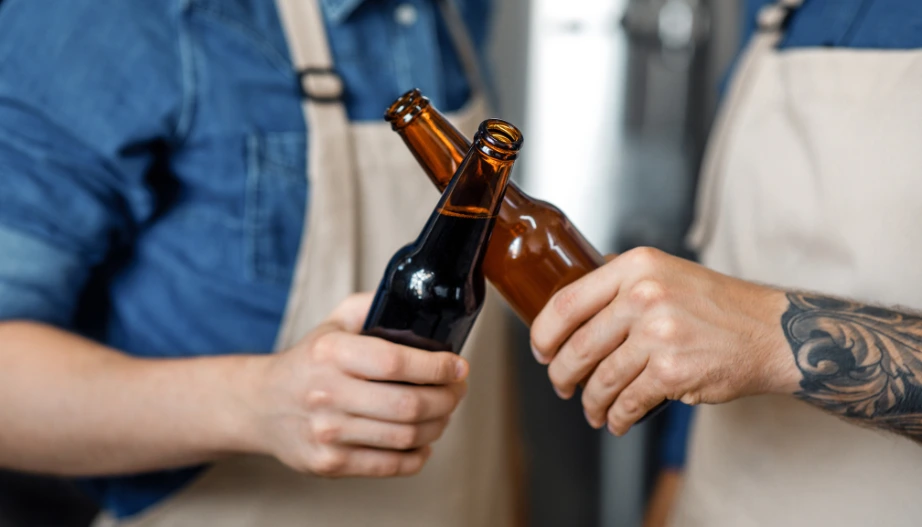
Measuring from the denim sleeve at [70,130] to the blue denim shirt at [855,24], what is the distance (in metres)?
0.61

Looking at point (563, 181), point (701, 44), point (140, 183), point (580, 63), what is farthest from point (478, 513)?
point (701, 44)

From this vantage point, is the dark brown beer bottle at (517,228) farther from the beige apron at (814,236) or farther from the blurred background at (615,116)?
the blurred background at (615,116)

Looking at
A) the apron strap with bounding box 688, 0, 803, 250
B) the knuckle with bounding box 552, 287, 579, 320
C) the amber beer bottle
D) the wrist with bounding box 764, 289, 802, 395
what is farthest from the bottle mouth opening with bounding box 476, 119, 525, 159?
the apron strap with bounding box 688, 0, 803, 250

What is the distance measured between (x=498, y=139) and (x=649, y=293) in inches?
5.6

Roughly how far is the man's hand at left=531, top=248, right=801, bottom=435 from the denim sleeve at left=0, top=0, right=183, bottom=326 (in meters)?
0.43

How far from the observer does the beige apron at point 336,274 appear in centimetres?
84

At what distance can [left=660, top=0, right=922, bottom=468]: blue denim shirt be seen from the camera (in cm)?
69

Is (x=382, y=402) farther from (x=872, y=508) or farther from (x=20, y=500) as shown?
(x=20, y=500)

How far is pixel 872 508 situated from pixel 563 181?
1166 millimetres

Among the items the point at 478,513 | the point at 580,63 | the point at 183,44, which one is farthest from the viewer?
the point at 580,63

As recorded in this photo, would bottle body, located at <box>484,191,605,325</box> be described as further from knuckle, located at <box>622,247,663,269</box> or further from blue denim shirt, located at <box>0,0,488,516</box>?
blue denim shirt, located at <box>0,0,488,516</box>

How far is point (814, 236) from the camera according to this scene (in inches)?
28.5

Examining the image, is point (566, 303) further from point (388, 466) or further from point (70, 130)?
point (70, 130)

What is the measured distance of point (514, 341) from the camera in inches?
71.5
